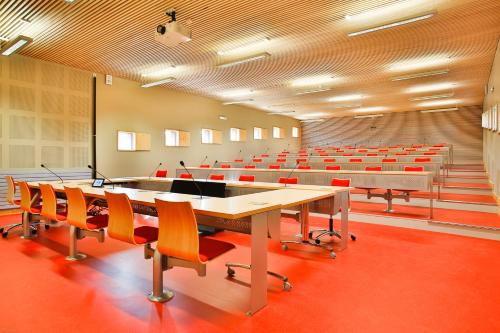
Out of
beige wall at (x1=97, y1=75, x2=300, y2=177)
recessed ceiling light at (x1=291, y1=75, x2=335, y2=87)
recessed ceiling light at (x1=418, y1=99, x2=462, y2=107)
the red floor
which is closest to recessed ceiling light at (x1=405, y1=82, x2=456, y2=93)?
recessed ceiling light at (x1=418, y1=99, x2=462, y2=107)

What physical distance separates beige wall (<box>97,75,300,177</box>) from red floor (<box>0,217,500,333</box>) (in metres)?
5.04

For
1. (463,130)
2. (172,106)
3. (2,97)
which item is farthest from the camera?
(463,130)

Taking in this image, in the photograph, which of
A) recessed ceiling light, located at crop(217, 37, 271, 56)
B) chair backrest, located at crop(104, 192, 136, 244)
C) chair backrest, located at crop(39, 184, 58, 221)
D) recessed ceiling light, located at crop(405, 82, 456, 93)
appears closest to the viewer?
chair backrest, located at crop(104, 192, 136, 244)

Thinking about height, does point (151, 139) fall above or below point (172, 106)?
below

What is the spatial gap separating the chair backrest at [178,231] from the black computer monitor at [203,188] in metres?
1.57

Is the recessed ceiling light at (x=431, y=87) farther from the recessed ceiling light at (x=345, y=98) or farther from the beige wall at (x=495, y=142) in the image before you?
the beige wall at (x=495, y=142)

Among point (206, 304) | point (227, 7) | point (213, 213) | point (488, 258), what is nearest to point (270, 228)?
point (213, 213)

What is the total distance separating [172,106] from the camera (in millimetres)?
10844

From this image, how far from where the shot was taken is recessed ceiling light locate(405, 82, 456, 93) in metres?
10.4

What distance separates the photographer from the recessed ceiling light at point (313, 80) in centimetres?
929

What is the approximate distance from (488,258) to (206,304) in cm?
342

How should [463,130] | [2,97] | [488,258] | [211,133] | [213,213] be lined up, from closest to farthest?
1. [213,213]
2. [488,258]
3. [2,97]
4. [211,133]
5. [463,130]

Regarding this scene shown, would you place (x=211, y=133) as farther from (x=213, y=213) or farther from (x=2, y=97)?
(x=213, y=213)

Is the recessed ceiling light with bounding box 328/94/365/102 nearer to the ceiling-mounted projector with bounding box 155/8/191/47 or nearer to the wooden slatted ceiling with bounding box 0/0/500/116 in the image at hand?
the wooden slatted ceiling with bounding box 0/0/500/116
